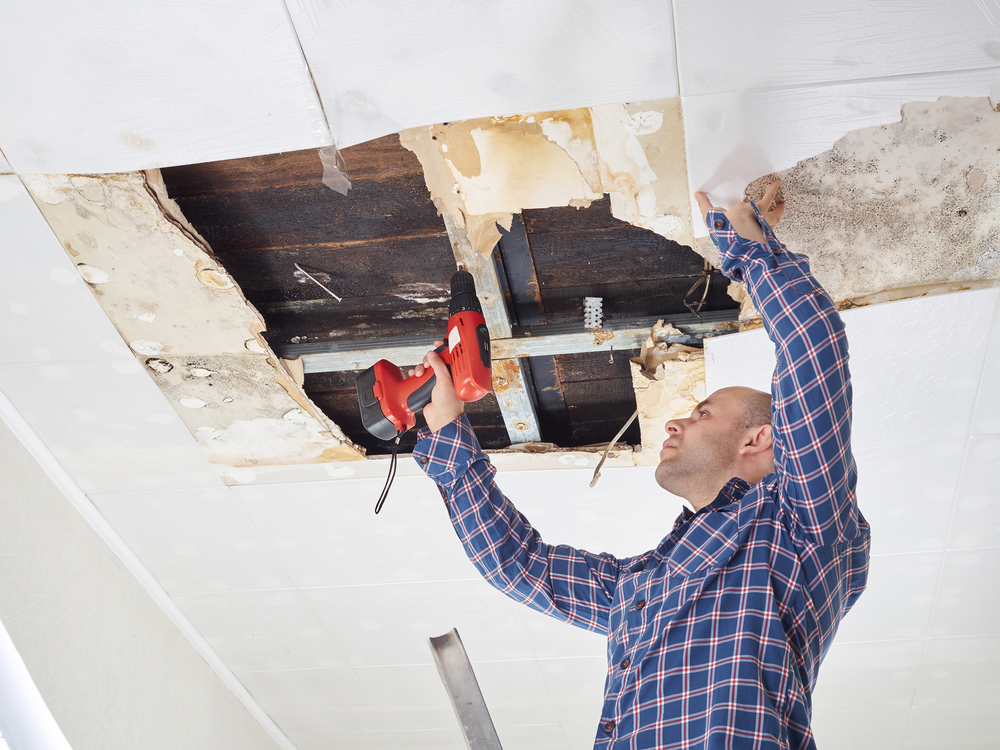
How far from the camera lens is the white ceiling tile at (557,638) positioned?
243cm

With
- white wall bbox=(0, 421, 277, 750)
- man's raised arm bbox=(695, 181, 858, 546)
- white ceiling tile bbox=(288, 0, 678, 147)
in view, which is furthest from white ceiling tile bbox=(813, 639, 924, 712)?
white wall bbox=(0, 421, 277, 750)

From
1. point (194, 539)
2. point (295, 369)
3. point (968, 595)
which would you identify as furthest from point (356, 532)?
point (968, 595)

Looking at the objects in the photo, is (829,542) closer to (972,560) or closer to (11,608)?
(972,560)

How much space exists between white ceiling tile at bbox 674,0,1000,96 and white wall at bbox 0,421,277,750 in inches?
73.8

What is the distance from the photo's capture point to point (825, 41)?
107 cm

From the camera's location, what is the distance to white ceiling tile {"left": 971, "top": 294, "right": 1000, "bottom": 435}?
1498 millimetres

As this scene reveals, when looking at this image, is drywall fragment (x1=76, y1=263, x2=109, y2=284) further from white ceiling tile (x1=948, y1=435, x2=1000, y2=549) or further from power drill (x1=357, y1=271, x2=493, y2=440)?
white ceiling tile (x1=948, y1=435, x2=1000, y2=549)

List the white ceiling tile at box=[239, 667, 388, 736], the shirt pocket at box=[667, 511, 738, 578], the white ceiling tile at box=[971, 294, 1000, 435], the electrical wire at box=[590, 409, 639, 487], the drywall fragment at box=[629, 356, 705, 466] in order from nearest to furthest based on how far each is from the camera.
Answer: the shirt pocket at box=[667, 511, 738, 578] → the white ceiling tile at box=[971, 294, 1000, 435] → the drywall fragment at box=[629, 356, 705, 466] → the electrical wire at box=[590, 409, 639, 487] → the white ceiling tile at box=[239, 667, 388, 736]

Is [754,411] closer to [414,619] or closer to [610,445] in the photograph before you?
[610,445]

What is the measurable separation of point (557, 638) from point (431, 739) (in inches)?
40.1

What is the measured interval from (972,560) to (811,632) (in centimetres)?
135

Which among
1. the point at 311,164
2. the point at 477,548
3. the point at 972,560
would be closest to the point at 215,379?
the point at 311,164

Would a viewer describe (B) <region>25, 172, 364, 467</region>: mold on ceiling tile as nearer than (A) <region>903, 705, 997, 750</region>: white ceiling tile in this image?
Yes

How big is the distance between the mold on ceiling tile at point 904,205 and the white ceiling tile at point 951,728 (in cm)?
222
